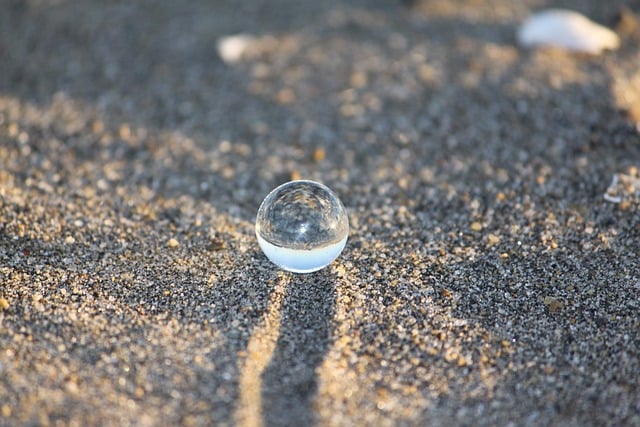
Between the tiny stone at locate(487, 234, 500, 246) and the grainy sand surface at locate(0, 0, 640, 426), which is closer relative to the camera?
the grainy sand surface at locate(0, 0, 640, 426)

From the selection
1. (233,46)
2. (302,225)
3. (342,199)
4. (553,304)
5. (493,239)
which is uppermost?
(233,46)

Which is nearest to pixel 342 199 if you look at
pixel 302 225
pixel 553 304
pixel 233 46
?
pixel 302 225

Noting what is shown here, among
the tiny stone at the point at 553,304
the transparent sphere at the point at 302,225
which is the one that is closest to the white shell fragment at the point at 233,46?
the transparent sphere at the point at 302,225

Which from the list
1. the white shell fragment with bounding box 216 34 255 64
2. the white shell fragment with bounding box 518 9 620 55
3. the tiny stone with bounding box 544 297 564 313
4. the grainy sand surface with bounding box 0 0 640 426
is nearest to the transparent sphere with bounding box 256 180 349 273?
the grainy sand surface with bounding box 0 0 640 426

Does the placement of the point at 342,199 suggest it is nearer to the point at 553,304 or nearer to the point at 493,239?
the point at 493,239

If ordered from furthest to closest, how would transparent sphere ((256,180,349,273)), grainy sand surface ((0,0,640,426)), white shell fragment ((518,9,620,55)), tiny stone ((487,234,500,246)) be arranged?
white shell fragment ((518,9,620,55)), tiny stone ((487,234,500,246)), transparent sphere ((256,180,349,273)), grainy sand surface ((0,0,640,426))

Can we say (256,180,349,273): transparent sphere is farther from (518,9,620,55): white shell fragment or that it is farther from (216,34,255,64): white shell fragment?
(518,9,620,55): white shell fragment
